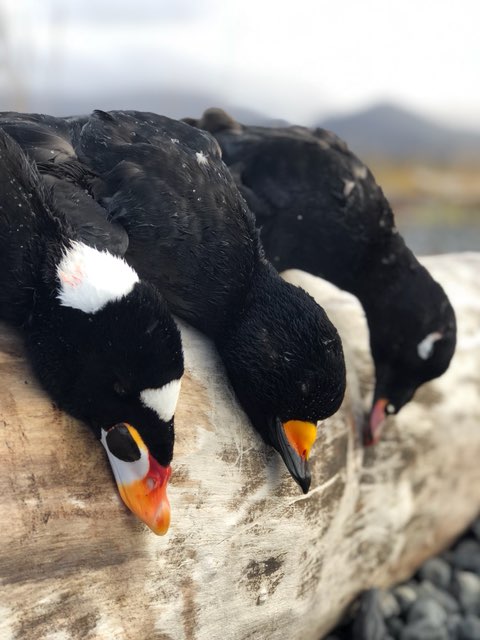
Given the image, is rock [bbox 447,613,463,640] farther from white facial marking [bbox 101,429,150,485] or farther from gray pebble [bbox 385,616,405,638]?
white facial marking [bbox 101,429,150,485]

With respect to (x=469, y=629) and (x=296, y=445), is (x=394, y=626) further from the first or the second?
(x=296, y=445)

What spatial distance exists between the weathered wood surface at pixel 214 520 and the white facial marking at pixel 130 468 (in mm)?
37

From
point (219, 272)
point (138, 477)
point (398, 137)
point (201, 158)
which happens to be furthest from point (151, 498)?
point (398, 137)

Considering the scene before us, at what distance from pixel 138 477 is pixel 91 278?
1.71 ft

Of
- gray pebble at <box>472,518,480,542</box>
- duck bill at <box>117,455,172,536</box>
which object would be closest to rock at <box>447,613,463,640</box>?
gray pebble at <box>472,518,480,542</box>

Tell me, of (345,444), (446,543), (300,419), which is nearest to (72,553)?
(300,419)

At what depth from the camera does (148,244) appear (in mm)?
2486

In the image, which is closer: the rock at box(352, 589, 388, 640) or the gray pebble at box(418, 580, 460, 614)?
the rock at box(352, 589, 388, 640)

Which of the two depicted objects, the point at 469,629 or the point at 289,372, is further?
the point at 469,629

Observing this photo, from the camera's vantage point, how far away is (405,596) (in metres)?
3.22

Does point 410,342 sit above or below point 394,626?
above

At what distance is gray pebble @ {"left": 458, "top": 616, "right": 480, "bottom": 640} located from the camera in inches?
121

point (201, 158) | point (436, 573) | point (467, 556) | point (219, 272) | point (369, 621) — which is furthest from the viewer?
point (467, 556)

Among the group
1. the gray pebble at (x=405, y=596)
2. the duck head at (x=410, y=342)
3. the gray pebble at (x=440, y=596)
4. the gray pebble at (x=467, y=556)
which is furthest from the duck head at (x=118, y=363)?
the gray pebble at (x=467, y=556)
